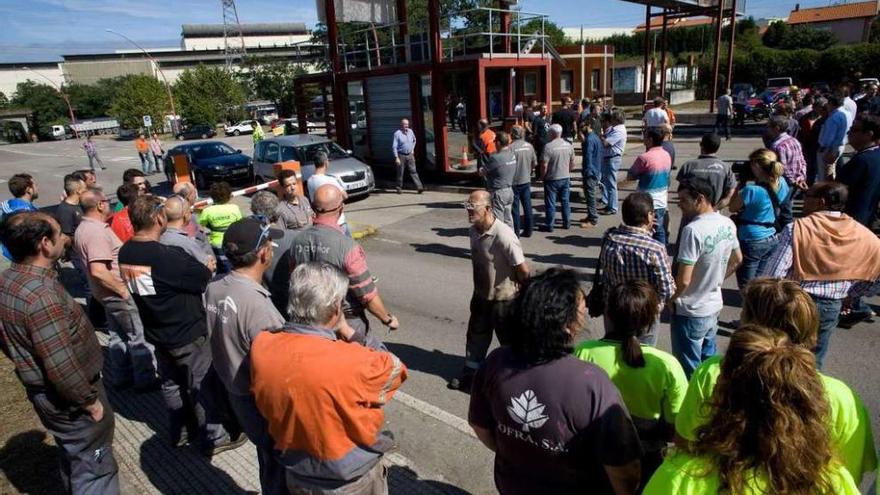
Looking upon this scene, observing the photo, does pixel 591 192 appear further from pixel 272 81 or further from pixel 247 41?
pixel 247 41

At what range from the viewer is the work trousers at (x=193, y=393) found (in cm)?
390

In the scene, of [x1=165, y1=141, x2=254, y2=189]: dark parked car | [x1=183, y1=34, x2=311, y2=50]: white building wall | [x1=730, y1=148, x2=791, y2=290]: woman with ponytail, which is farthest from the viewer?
[x1=183, y1=34, x2=311, y2=50]: white building wall

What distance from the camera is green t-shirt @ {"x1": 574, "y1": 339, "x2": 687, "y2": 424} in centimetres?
254

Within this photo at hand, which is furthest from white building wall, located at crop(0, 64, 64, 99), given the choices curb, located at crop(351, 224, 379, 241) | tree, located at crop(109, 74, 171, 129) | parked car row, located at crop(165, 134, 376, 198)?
curb, located at crop(351, 224, 379, 241)

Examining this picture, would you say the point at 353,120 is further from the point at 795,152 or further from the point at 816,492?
the point at 816,492

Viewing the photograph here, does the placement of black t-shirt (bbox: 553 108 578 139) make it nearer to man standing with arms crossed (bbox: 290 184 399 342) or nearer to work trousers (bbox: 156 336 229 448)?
man standing with arms crossed (bbox: 290 184 399 342)

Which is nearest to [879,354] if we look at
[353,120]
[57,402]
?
[57,402]

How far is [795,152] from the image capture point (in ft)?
23.6

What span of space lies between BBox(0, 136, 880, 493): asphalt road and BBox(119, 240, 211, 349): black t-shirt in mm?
1771

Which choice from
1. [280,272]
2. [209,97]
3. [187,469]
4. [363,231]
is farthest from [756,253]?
[209,97]

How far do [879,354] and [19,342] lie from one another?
22.0ft

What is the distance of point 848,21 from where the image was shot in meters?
57.2

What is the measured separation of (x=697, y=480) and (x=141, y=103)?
61.7 meters

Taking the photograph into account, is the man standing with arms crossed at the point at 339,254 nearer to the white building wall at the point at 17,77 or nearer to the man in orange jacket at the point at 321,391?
the man in orange jacket at the point at 321,391
